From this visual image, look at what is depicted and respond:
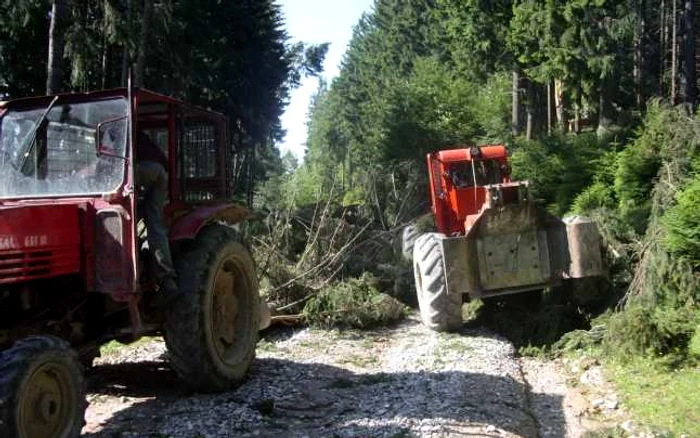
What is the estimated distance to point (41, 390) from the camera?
4.25 m

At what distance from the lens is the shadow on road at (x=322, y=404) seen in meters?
5.22

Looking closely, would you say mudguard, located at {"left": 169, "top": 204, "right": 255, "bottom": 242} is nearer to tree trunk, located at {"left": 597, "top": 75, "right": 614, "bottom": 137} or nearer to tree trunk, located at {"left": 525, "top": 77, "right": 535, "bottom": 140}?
tree trunk, located at {"left": 597, "top": 75, "right": 614, "bottom": 137}

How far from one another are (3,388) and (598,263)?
6.86 m

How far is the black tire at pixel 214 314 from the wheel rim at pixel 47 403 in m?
1.42

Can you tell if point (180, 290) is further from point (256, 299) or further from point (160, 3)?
point (160, 3)

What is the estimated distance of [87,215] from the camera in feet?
17.2

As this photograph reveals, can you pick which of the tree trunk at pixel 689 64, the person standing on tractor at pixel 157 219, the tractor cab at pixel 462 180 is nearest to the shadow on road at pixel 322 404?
the person standing on tractor at pixel 157 219

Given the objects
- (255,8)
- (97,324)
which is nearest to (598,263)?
(97,324)

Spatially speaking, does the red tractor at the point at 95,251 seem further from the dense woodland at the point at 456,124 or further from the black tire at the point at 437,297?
the dense woodland at the point at 456,124

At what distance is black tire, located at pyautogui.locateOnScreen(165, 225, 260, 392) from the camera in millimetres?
5824

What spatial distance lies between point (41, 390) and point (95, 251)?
1316mm

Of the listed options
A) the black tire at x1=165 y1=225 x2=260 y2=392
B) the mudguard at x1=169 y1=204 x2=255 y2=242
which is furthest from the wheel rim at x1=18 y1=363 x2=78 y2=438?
the mudguard at x1=169 y1=204 x2=255 y2=242

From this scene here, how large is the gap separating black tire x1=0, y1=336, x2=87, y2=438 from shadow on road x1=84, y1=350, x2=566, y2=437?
786mm

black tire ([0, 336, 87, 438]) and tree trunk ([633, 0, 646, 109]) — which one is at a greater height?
tree trunk ([633, 0, 646, 109])
